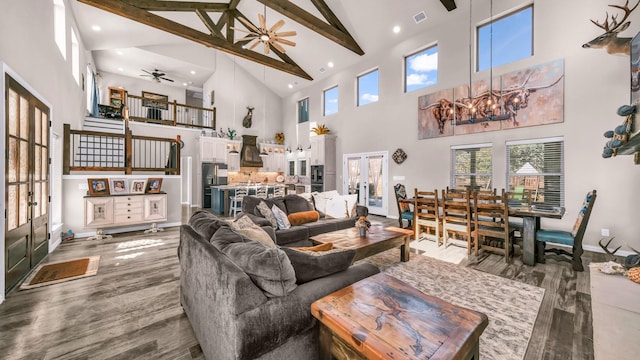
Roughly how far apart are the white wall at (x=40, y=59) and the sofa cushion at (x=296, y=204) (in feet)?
11.0

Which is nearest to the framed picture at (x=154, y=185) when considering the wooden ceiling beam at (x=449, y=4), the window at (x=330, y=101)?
the window at (x=330, y=101)

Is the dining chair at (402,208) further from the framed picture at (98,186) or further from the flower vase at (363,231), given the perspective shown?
the framed picture at (98,186)

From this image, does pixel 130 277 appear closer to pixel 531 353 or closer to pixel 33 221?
pixel 33 221

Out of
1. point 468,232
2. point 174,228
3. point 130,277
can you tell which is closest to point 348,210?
point 468,232

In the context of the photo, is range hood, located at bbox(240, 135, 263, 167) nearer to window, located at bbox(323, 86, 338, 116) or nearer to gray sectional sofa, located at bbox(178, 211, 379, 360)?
window, located at bbox(323, 86, 338, 116)

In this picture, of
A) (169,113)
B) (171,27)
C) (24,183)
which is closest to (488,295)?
(24,183)

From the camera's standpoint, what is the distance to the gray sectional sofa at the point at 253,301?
121 centimetres

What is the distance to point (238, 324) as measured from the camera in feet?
3.87

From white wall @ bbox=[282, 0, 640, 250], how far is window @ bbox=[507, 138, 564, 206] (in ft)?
0.38

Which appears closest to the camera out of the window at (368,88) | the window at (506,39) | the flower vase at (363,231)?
the flower vase at (363,231)

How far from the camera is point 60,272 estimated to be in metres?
3.13

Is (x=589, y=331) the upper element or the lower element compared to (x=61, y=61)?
lower

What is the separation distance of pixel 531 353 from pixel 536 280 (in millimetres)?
1643

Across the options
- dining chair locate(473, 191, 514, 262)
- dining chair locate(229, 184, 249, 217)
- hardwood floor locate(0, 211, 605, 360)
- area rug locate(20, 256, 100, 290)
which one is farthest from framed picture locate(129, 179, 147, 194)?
dining chair locate(473, 191, 514, 262)
